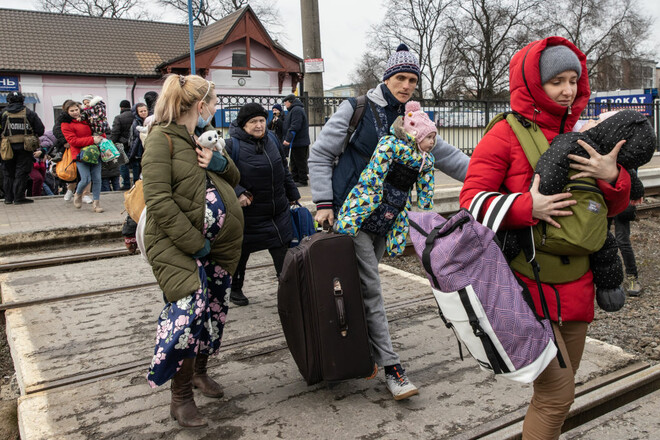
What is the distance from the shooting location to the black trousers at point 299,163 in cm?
1265

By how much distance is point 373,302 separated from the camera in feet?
11.8

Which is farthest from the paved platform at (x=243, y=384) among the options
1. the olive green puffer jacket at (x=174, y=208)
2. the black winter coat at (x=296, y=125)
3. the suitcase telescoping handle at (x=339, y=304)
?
the black winter coat at (x=296, y=125)

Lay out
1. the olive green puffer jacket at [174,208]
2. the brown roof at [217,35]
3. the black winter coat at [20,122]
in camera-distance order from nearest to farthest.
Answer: the olive green puffer jacket at [174,208] < the black winter coat at [20,122] < the brown roof at [217,35]

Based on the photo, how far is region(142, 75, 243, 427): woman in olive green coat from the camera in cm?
303

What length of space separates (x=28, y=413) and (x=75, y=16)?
112 ft

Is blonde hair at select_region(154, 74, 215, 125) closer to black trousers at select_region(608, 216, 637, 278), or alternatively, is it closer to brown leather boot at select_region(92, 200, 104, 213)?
black trousers at select_region(608, 216, 637, 278)

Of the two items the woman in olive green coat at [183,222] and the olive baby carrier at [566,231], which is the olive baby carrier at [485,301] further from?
the woman in olive green coat at [183,222]

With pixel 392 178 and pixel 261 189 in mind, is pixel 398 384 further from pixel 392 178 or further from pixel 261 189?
pixel 261 189

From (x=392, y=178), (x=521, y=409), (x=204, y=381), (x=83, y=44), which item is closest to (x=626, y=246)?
(x=521, y=409)

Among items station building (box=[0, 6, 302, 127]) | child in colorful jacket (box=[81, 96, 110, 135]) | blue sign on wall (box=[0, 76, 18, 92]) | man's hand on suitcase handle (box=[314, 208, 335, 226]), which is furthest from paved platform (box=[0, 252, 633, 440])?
blue sign on wall (box=[0, 76, 18, 92])

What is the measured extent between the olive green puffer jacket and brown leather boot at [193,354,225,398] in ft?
2.37

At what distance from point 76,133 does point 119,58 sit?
2398 centimetres

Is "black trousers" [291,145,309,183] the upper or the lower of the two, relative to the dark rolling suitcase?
upper

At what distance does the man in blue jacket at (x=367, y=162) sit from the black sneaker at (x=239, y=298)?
212 cm
